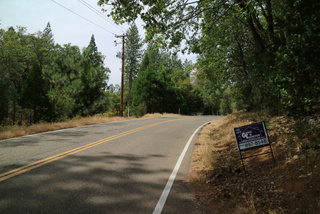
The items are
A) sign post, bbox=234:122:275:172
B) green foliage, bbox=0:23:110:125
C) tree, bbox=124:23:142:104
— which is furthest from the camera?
tree, bbox=124:23:142:104

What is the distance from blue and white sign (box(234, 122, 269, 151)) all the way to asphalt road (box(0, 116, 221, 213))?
5.95 ft

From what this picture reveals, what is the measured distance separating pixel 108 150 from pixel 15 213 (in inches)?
170

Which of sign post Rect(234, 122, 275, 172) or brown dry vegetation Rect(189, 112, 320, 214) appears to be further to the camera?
sign post Rect(234, 122, 275, 172)

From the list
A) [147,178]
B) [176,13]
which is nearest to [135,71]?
[176,13]

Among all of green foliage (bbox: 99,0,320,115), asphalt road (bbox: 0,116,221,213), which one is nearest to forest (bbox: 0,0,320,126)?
green foliage (bbox: 99,0,320,115)

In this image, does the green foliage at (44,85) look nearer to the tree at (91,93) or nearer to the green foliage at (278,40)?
the tree at (91,93)

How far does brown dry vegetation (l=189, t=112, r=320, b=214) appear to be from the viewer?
366 cm

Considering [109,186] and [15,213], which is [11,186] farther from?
[109,186]

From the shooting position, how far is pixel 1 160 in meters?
5.95

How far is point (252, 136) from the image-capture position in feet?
18.1

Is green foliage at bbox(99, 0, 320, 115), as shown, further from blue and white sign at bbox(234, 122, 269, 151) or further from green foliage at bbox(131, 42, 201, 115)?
green foliage at bbox(131, 42, 201, 115)

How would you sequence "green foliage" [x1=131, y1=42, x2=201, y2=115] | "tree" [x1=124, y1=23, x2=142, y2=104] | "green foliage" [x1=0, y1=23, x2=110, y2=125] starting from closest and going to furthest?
"green foliage" [x1=0, y1=23, x2=110, y2=125] → "green foliage" [x1=131, y1=42, x2=201, y2=115] → "tree" [x1=124, y1=23, x2=142, y2=104]

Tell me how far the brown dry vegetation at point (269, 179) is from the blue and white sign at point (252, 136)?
1.90ft

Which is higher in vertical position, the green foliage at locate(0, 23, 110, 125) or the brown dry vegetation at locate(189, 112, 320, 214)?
the green foliage at locate(0, 23, 110, 125)
